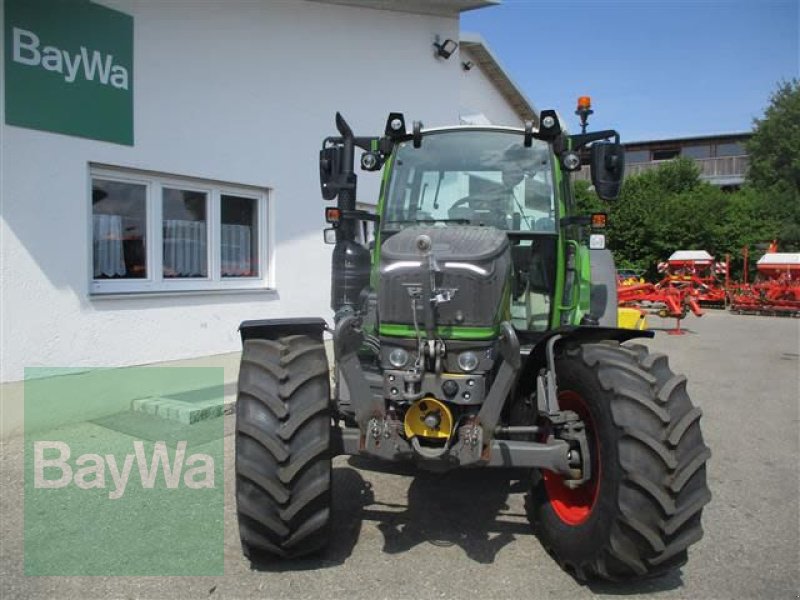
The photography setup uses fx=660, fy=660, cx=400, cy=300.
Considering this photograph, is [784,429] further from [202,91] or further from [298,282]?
[202,91]

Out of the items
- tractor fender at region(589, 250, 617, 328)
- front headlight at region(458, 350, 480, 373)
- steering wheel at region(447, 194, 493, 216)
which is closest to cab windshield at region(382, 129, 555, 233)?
steering wheel at region(447, 194, 493, 216)

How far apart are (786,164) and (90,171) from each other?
114 feet

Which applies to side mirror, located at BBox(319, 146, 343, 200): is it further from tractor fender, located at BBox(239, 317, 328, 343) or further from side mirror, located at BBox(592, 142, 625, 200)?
side mirror, located at BBox(592, 142, 625, 200)

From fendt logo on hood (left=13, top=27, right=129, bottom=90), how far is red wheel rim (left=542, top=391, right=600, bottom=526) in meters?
4.87

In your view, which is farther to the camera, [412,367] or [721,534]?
[721,534]

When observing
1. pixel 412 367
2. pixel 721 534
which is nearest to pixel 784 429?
pixel 721 534

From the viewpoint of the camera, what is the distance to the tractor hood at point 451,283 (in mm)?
3184

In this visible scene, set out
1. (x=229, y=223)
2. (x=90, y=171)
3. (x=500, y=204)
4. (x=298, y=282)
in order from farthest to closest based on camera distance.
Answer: (x=298, y=282) → (x=229, y=223) → (x=90, y=171) → (x=500, y=204)

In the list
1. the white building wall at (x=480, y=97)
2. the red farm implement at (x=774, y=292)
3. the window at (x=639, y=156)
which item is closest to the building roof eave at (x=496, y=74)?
the white building wall at (x=480, y=97)

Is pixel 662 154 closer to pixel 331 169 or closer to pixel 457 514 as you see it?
pixel 331 169

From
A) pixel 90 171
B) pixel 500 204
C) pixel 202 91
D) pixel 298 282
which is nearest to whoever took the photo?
pixel 500 204

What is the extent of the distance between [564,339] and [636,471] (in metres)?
0.80

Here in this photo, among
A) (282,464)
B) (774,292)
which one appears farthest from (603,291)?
(774,292)

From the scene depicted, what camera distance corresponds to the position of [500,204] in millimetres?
4086
